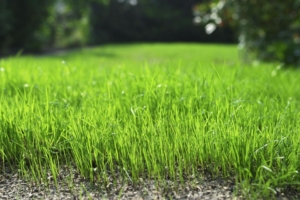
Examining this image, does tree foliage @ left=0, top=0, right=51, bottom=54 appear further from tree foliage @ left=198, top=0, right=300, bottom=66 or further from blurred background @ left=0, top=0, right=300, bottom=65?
tree foliage @ left=198, top=0, right=300, bottom=66

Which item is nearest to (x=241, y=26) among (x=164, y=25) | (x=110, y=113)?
(x=110, y=113)

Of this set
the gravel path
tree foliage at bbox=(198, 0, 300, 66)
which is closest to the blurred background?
tree foliage at bbox=(198, 0, 300, 66)

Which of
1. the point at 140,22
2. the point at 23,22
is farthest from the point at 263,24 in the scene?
the point at 140,22

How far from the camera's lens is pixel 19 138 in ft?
6.43

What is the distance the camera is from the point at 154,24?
22.4 metres

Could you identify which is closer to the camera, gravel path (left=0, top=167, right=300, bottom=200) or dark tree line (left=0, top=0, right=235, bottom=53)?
gravel path (left=0, top=167, right=300, bottom=200)

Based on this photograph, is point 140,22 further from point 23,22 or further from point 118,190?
point 118,190

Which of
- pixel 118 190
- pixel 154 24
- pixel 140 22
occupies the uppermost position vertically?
pixel 140 22

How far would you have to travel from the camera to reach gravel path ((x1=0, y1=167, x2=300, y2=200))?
157 cm

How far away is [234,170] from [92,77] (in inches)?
78.6

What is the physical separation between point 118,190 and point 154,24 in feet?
Answer: 69.8

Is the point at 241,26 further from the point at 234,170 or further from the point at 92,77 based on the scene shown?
the point at 234,170

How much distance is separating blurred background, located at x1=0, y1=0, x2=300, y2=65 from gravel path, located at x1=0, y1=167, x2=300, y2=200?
3.44 metres

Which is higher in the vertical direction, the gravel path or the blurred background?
the blurred background
